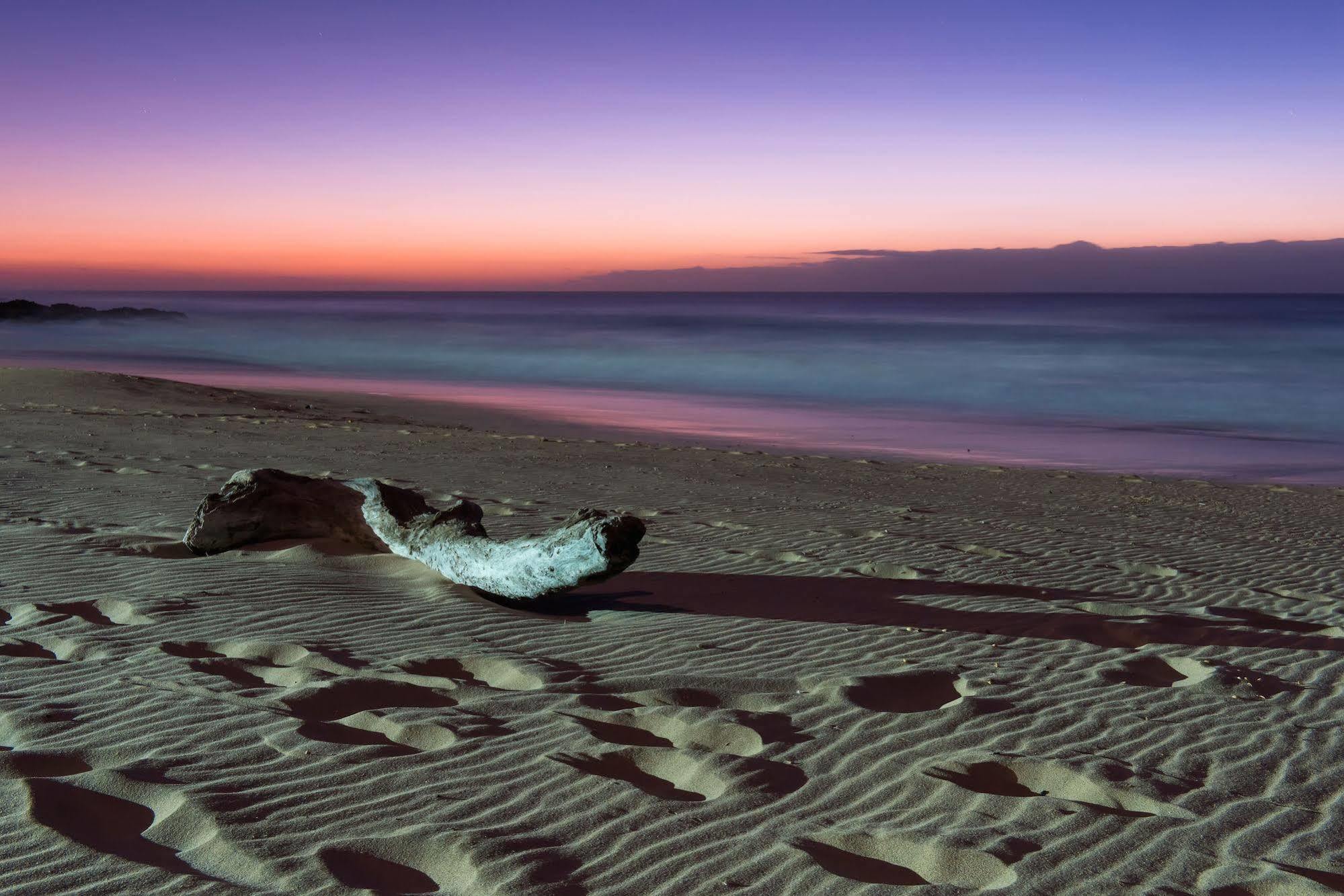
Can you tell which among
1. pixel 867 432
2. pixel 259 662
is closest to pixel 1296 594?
pixel 259 662

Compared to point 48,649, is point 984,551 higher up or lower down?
lower down

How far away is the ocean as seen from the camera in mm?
18047

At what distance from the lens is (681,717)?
159 inches

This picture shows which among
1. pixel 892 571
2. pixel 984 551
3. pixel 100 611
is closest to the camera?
pixel 100 611

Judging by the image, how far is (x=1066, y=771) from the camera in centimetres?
363

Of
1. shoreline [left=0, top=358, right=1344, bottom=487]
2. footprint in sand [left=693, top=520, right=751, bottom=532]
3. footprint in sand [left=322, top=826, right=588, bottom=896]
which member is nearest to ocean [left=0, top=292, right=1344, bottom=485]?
shoreline [left=0, top=358, right=1344, bottom=487]

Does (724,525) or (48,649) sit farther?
(724,525)

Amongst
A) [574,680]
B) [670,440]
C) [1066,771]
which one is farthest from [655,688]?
[670,440]

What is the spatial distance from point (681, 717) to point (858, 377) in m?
28.5

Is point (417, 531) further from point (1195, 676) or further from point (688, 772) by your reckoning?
point (1195, 676)

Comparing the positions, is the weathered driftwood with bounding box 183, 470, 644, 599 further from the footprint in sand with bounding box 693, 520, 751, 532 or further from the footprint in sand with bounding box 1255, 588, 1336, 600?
the footprint in sand with bounding box 1255, 588, 1336, 600

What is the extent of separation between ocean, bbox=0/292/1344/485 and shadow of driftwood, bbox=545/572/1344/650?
30.9ft

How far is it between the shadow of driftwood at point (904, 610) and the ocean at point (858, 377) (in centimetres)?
941

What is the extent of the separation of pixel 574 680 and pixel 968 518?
5.94 metres
